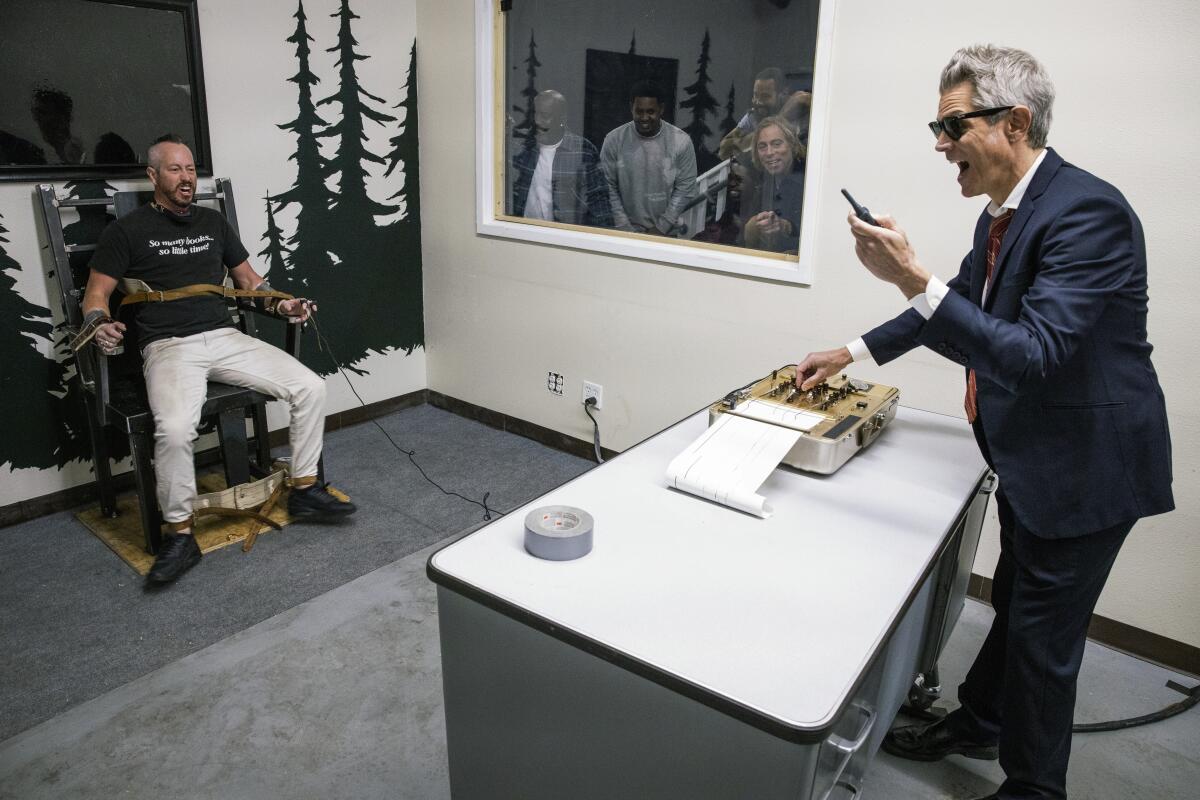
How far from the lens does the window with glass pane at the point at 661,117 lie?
2857 millimetres

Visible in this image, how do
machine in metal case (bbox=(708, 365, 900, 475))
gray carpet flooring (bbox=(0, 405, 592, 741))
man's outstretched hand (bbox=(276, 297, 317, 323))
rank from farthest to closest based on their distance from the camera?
man's outstretched hand (bbox=(276, 297, 317, 323)) → gray carpet flooring (bbox=(0, 405, 592, 741)) → machine in metal case (bbox=(708, 365, 900, 475))

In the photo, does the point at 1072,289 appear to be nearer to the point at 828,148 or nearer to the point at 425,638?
the point at 828,148

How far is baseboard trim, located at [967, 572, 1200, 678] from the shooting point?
236cm

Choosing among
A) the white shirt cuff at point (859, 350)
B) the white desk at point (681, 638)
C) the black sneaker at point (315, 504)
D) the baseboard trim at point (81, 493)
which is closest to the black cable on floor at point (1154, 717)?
the white desk at point (681, 638)

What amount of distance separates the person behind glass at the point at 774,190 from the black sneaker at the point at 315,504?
5.96ft

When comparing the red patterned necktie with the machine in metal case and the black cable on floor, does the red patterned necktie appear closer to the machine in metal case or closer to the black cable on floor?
the machine in metal case

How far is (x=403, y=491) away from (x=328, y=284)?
1116 millimetres

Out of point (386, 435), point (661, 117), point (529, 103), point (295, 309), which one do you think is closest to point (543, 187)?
point (529, 103)

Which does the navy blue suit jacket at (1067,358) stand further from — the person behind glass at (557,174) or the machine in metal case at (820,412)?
the person behind glass at (557,174)

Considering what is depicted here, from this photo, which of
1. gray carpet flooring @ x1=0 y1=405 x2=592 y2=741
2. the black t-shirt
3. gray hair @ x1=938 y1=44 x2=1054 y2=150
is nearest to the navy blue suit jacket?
gray hair @ x1=938 y1=44 x2=1054 y2=150

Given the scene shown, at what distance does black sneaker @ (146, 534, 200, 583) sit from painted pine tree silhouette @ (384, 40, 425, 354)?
165 cm

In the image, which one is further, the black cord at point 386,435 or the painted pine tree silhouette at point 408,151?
the painted pine tree silhouette at point 408,151

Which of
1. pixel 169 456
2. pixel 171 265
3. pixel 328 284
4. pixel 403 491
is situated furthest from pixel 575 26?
pixel 169 456

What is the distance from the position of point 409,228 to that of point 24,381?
1773 mm
